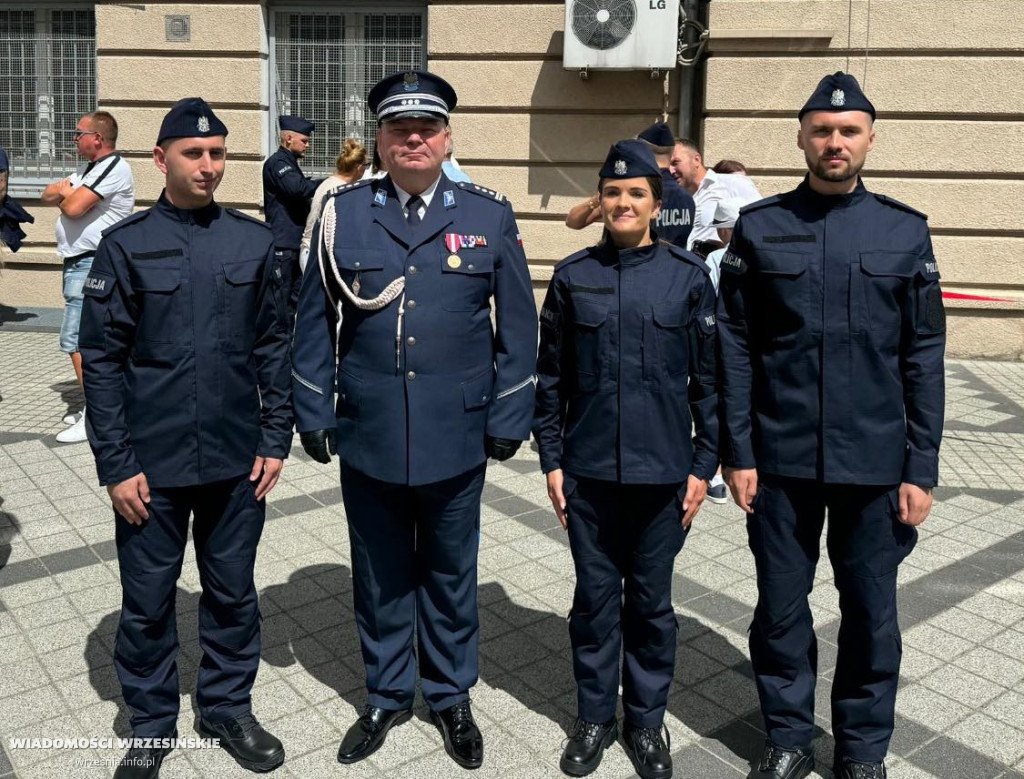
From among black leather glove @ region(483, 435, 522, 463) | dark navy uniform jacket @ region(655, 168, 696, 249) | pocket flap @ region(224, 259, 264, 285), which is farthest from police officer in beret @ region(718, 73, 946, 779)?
dark navy uniform jacket @ region(655, 168, 696, 249)

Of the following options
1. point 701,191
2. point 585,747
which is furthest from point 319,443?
point 701,191

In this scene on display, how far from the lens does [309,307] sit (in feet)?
10.8

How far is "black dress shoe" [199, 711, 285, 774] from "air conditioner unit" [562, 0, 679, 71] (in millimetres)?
7546

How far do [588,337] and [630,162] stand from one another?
528 millimetres

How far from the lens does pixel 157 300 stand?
3.06 metres

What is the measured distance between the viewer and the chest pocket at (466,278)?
3.25 metres

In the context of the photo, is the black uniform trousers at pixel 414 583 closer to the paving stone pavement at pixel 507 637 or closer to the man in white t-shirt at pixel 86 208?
the paving stone pavement at pixel 507 637

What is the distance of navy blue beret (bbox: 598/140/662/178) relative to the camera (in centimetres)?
314

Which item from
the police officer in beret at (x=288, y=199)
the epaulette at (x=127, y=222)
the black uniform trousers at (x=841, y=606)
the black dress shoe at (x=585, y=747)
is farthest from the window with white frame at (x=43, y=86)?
the black uniform trousers at (x=841, y=606)

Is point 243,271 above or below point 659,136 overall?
below

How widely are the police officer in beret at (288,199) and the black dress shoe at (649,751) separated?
16.5 ft

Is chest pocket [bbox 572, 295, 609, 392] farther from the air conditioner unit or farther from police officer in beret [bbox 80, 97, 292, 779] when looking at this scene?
the air conditioner unit

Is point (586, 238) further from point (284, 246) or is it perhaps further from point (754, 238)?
point (754, 238)

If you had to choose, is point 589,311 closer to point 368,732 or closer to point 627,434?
point 627,434
